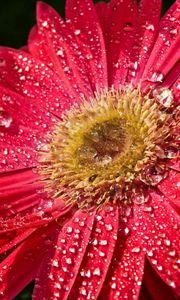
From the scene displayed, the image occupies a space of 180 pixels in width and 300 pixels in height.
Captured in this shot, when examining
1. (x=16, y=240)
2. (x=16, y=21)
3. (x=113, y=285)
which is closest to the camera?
(x=113, y=285)

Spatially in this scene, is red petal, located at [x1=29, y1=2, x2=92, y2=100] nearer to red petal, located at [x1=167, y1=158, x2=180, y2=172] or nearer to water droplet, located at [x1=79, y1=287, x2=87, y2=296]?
red petal, located at [x1=167, y1=158, x2=180, y2=172]

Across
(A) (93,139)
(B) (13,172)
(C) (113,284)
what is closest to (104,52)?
(A) (93,139)

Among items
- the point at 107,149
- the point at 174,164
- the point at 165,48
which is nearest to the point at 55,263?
the point at 174,164

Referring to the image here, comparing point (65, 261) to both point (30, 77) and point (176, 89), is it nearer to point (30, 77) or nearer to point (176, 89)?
point (176, 89)

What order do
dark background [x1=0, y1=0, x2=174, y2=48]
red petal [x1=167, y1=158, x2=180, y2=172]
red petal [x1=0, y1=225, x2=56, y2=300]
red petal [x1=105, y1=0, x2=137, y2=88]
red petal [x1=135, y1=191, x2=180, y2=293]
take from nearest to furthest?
1. red petal [x1=135, y1=191, x2=180, y2=293]
2. red petal [x1=0, y1=225, x2=56, y2=300]
3. red petal [x1=167, y1=158, x2=180, y2=172]
4. red petal [x1=105, y1=0, x2=137, y2=88]
5. dark background [x1=0, y1=0, x2=174, y2=48]

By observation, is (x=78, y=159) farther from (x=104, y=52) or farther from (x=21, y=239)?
(x=21, y=239)

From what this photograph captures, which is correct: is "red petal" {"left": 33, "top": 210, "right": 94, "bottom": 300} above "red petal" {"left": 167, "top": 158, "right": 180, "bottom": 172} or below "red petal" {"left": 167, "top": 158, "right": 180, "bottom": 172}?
below

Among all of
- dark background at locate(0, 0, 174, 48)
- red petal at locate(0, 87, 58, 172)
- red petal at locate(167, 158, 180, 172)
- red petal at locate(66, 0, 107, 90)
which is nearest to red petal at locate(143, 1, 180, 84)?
red petal at locate(66, 0, 107, 90)
